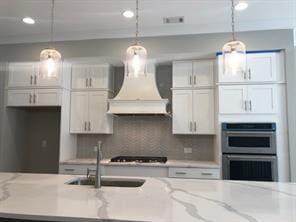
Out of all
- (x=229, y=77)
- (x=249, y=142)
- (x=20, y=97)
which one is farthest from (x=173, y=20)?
(x=20, y=97)

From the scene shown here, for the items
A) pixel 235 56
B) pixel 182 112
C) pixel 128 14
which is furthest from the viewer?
pixel 182 112

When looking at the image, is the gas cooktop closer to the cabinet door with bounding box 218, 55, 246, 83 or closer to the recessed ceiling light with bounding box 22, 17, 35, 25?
the cabinet door with bounding box 218, 55, 246, 83

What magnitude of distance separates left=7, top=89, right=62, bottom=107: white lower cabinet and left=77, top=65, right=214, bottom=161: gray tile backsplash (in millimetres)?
940

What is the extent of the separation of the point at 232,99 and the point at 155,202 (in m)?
2.54

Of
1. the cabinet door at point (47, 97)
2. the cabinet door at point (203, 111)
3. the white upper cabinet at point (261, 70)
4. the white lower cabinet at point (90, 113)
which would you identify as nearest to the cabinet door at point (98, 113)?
the white lower cabinet at point (90, 113)

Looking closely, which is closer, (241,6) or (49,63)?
(49,63)

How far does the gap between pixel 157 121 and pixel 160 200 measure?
2.93 m

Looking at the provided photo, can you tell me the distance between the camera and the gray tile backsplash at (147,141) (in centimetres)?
425

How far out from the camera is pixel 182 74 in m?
4.02

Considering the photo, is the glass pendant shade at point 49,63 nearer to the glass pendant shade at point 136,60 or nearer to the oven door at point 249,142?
the glass pendant shade at point 136,60

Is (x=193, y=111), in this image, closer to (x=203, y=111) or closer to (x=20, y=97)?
(x=203, y=111)

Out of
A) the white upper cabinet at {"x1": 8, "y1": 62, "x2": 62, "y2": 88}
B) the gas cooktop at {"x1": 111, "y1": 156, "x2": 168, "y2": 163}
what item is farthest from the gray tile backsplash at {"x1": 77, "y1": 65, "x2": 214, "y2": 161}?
the white upper cabinet at {"x1": 8, "y1": 62, "x2": 62, "y2": 88}

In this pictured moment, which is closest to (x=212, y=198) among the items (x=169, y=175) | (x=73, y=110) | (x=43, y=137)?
(x=169, y=175)

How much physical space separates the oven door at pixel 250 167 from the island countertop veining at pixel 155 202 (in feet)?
→ 4.75
